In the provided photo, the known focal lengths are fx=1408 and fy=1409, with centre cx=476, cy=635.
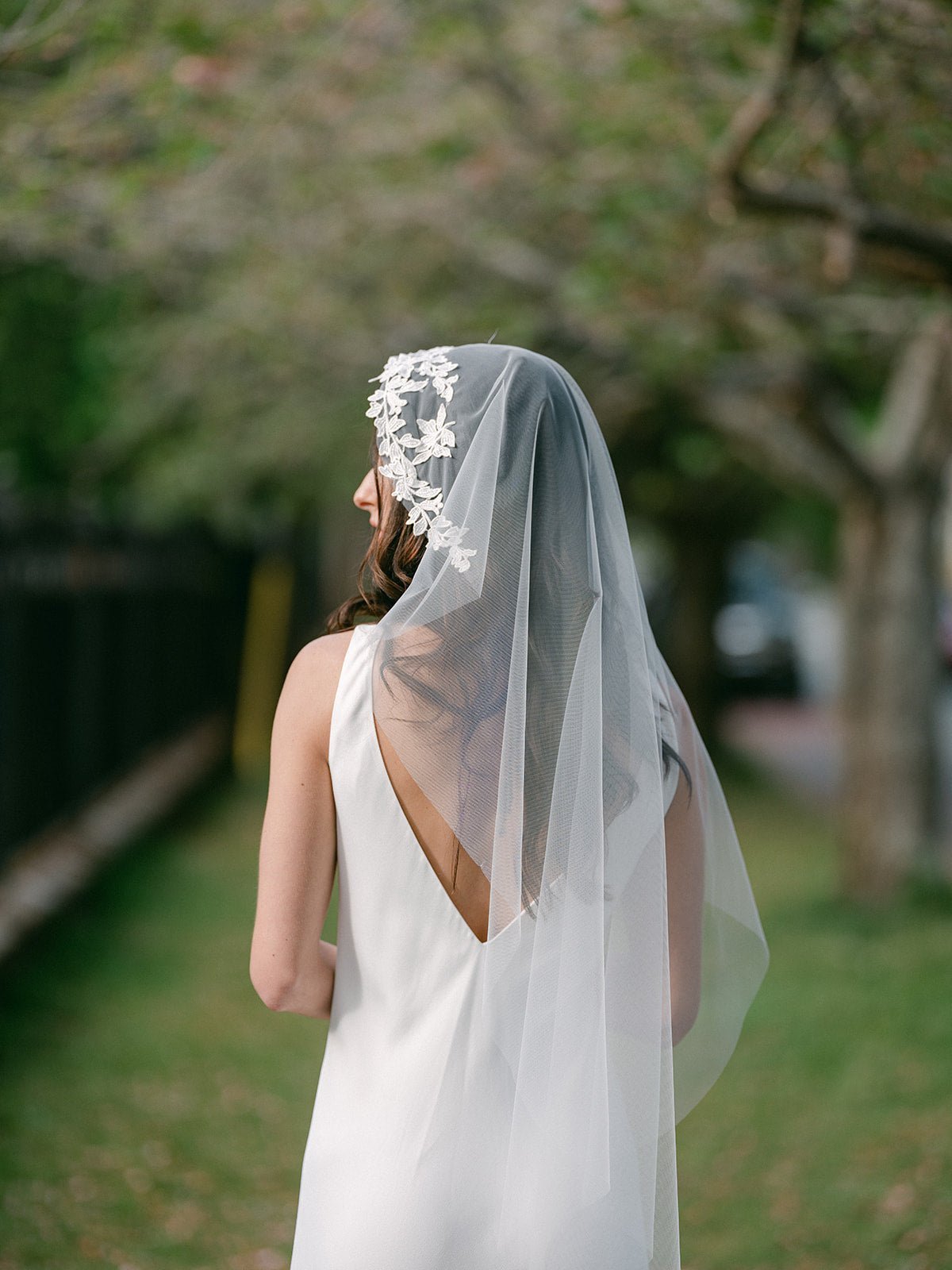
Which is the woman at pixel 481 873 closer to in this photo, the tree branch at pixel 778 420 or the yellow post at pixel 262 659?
the tree branch at pixel 778 420

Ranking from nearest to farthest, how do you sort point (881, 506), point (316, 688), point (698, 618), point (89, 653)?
point (316, 688)
point (881, 506)
point (89, 653)
point (698, 618)

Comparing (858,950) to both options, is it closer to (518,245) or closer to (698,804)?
(518,245)

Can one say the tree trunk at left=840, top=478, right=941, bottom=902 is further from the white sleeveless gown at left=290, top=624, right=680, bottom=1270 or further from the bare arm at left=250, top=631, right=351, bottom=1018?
the bare arm at left=250, top=631, right=351, bottom=1018

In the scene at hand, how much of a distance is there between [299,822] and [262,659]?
514 inches

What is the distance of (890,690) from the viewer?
27.3 feet

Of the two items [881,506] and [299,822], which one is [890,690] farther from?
[299,822]

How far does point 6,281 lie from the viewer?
25.3 feet

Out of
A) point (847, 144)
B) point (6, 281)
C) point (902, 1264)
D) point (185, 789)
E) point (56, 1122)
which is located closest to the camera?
point (902, 1264)

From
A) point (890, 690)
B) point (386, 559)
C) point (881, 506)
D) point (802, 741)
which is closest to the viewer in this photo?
point (386, 559)

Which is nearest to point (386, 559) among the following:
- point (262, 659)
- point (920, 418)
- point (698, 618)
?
point (920, 418)

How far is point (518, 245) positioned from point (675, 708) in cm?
530

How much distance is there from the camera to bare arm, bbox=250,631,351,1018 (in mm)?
2117

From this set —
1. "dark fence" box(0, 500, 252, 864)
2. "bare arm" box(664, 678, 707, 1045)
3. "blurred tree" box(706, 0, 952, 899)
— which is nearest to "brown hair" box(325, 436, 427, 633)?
"bare arm" box(664, 678, 707, 1045)

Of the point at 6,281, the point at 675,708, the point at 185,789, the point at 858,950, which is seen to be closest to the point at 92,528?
the point at 6,281
